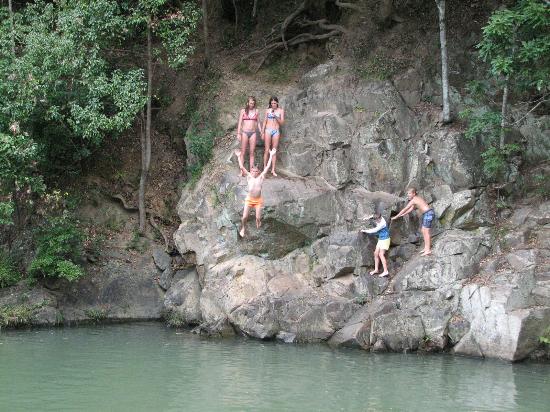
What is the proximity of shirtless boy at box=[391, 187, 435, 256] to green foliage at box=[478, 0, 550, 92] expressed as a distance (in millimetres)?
3181

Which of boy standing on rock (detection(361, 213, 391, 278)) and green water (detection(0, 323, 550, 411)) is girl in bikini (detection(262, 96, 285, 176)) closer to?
boy standing on rock (detection(361, 213, 391, 278))

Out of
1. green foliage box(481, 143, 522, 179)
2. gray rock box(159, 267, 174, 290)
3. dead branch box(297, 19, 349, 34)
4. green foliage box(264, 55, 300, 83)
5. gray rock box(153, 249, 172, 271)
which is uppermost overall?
dead branch box(297, 19, 349, 34)

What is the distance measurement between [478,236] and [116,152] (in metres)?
10.8

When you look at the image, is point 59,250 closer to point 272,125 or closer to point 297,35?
point 272,125

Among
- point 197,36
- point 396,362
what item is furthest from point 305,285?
point 197,36

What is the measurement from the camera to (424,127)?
54.4 ft

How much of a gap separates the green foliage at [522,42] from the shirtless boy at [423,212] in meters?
3.18

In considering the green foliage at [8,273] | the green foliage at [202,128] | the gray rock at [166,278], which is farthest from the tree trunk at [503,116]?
the green foliage at [8,273]

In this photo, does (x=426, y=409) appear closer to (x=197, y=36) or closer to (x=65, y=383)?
(x=65, y=383)

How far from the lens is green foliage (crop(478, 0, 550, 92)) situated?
13570 millimetres

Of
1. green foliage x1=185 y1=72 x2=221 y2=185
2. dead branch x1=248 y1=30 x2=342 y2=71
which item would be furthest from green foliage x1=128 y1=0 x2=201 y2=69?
dead branch x1=248 y1=30 x2=342 y2=71

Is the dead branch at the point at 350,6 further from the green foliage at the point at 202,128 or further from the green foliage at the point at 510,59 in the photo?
the green foliage at the point at 510,59

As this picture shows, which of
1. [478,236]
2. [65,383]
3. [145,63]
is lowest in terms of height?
[65,383]

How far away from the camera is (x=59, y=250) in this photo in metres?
15.9
